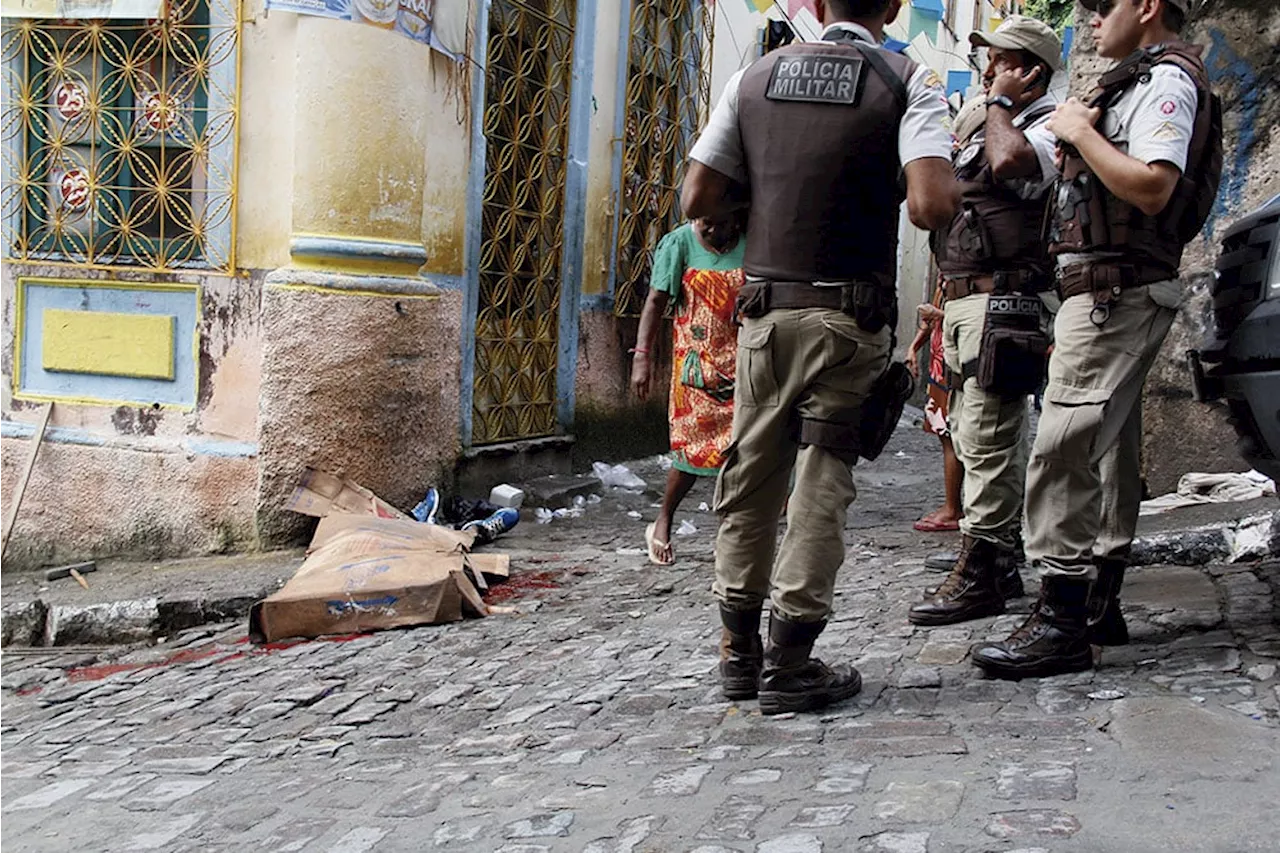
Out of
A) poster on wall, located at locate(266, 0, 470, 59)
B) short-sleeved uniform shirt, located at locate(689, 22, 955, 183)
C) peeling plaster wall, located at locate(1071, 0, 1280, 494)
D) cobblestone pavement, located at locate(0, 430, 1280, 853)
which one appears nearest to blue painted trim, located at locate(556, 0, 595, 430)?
poster on wall, located at locate(266, 0, 470, 59)

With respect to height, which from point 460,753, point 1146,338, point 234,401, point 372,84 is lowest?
point 460,753

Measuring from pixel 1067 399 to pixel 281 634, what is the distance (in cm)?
292

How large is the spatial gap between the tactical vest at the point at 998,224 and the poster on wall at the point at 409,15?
9.66 ft

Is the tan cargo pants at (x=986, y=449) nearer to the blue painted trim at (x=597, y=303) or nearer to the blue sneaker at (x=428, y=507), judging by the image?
the blue sneaker at (x=428, y=507)

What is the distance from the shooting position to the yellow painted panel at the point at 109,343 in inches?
250

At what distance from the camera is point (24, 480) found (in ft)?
21.4

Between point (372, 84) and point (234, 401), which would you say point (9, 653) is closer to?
point (234, 401)

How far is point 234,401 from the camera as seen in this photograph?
20.3 feet

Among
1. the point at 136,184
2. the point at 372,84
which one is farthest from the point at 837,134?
the point at 136,184

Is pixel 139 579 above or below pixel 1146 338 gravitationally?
below

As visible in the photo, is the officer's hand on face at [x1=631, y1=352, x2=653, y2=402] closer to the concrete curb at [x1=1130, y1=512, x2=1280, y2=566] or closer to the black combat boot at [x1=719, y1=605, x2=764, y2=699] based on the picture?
the concrete curb at [x1=1130, y1=512, x2=1280, y2=566]

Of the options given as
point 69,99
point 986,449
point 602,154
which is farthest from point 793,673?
point 602,154

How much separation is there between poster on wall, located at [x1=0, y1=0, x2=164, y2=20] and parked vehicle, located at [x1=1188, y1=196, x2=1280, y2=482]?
494cm

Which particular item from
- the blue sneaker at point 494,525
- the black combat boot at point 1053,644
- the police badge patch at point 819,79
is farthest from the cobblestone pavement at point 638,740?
the police badge patch at point 819,79
